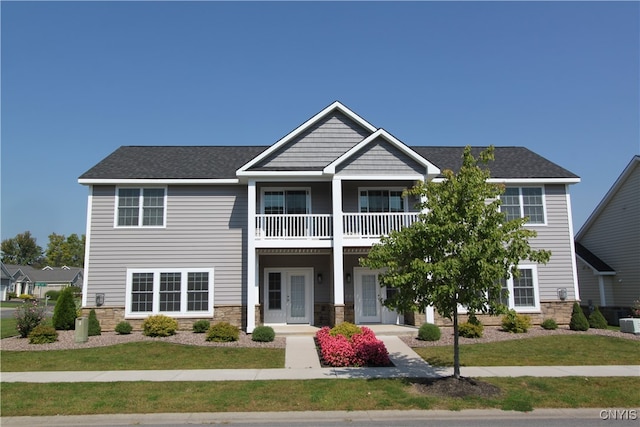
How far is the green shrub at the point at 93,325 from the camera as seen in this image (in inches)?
639

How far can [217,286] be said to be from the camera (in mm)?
18062

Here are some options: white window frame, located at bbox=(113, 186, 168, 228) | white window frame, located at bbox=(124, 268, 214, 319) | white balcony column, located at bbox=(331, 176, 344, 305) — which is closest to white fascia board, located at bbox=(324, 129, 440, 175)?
white balcony column, located at bbox=(331, 176, 344, 305)

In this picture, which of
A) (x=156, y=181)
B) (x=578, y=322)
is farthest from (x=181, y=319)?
(x=578, y=322)

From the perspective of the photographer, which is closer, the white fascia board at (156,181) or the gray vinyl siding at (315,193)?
the white fascia board at (156,181)

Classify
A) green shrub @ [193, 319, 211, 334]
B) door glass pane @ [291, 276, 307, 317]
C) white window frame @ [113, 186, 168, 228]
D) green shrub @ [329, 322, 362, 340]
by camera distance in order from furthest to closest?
door glass pane @ [291, 276, 307, 317] → white window frame @ [113, 186, 168, 228] → green shrub @ [193, 319, 211, 334] → green shrub @ [329, 322, 362, 340]

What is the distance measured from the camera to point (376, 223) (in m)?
17.2

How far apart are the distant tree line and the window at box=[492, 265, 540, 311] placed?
9102 centimetres

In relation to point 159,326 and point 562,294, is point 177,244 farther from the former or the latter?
point 562,294

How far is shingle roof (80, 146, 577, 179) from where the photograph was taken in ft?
60.9

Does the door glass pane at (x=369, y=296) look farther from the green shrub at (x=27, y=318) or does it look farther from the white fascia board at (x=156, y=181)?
the green shrub at (x=27, y=318)

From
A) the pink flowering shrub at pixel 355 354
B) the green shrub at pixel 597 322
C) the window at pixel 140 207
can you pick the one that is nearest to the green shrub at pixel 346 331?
the pink flowering shrub at pixel 355 354

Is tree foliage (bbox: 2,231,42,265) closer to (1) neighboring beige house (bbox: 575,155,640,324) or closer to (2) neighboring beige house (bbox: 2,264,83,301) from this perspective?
(2) neighboring beige house (bbox: 2,264,83,301)

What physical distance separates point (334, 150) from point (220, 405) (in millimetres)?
12016

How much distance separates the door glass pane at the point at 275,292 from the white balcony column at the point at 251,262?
1682 millimetres
